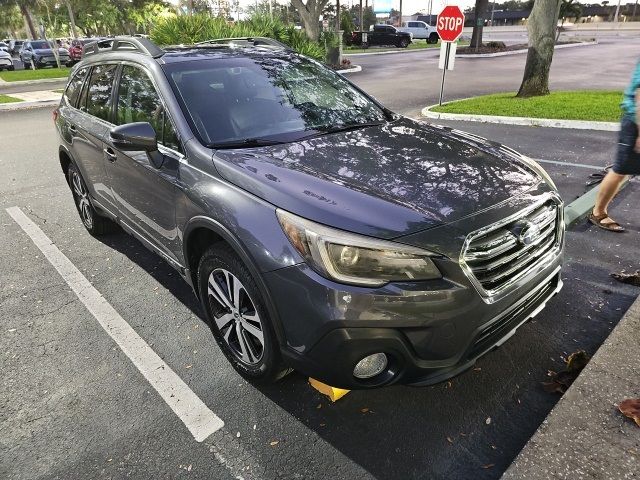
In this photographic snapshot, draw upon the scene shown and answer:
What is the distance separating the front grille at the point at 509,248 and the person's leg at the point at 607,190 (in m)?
2.19

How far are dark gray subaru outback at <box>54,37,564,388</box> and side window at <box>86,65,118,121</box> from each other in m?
0.13

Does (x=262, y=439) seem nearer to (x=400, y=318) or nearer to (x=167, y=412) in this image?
(x=167, y=412)

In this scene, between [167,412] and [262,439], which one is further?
[167,412]

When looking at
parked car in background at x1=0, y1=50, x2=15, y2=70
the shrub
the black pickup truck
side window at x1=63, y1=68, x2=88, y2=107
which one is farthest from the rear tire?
the black pickup truck

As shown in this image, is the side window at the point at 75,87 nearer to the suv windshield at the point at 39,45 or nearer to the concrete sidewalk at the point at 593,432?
the concrete sidewalk at the point at 593,432

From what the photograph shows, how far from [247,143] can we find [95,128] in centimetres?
181

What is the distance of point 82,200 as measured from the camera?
4.93m

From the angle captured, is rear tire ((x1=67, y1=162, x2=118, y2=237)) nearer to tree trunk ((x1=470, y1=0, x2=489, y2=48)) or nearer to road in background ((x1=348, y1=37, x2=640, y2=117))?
road in background ((x1=348, y1=37, x2=640, y2=117))

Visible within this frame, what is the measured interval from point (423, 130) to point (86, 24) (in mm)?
66882

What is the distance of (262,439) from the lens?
8.00 ft

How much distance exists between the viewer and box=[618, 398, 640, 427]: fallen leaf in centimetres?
235

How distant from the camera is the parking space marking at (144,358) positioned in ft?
8.45

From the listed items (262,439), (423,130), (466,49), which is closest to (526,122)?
(423,130)

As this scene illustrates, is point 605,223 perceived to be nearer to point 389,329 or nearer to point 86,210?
point 389,329
